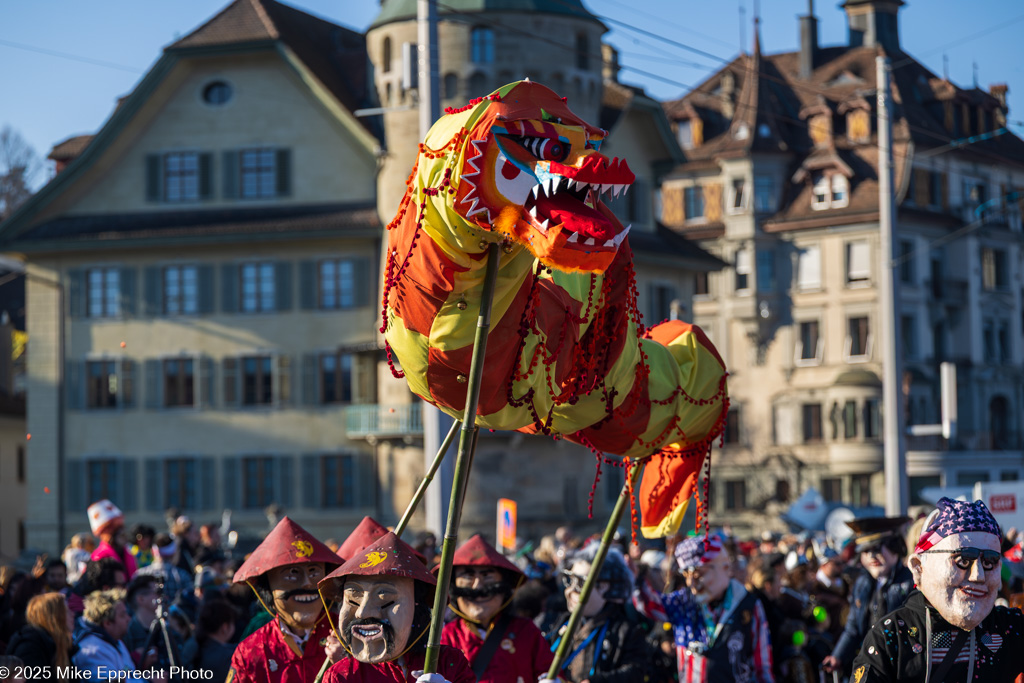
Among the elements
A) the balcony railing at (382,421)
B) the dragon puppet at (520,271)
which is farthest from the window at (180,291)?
the dragon puppet at (520,271)

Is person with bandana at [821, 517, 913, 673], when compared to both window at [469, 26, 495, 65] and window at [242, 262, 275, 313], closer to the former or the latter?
window at [469, 26, 495, 65]

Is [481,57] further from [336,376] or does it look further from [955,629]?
[955,629]

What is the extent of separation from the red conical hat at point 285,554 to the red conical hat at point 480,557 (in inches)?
24.9

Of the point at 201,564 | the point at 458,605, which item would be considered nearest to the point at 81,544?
the point at 201,564

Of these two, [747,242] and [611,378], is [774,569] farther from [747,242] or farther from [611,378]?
[747,242]

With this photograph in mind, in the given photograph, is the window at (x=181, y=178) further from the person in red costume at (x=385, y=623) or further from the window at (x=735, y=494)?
the person in red costume at (x=385, y=623)

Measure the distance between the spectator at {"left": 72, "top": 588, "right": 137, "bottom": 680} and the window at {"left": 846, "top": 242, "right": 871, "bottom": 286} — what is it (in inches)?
2077

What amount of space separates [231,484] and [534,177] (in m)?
34.1

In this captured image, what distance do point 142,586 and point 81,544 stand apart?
704 cm

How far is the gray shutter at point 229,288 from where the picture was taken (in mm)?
39250

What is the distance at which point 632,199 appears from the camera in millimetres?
42094

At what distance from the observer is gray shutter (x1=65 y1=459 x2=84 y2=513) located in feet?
129

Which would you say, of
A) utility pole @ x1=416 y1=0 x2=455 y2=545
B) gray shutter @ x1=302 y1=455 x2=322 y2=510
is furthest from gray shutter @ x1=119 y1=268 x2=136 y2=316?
utility pole @ x1=416 y1=0 x2=455 y2=545

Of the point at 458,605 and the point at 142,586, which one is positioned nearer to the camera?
the point at 458,605
